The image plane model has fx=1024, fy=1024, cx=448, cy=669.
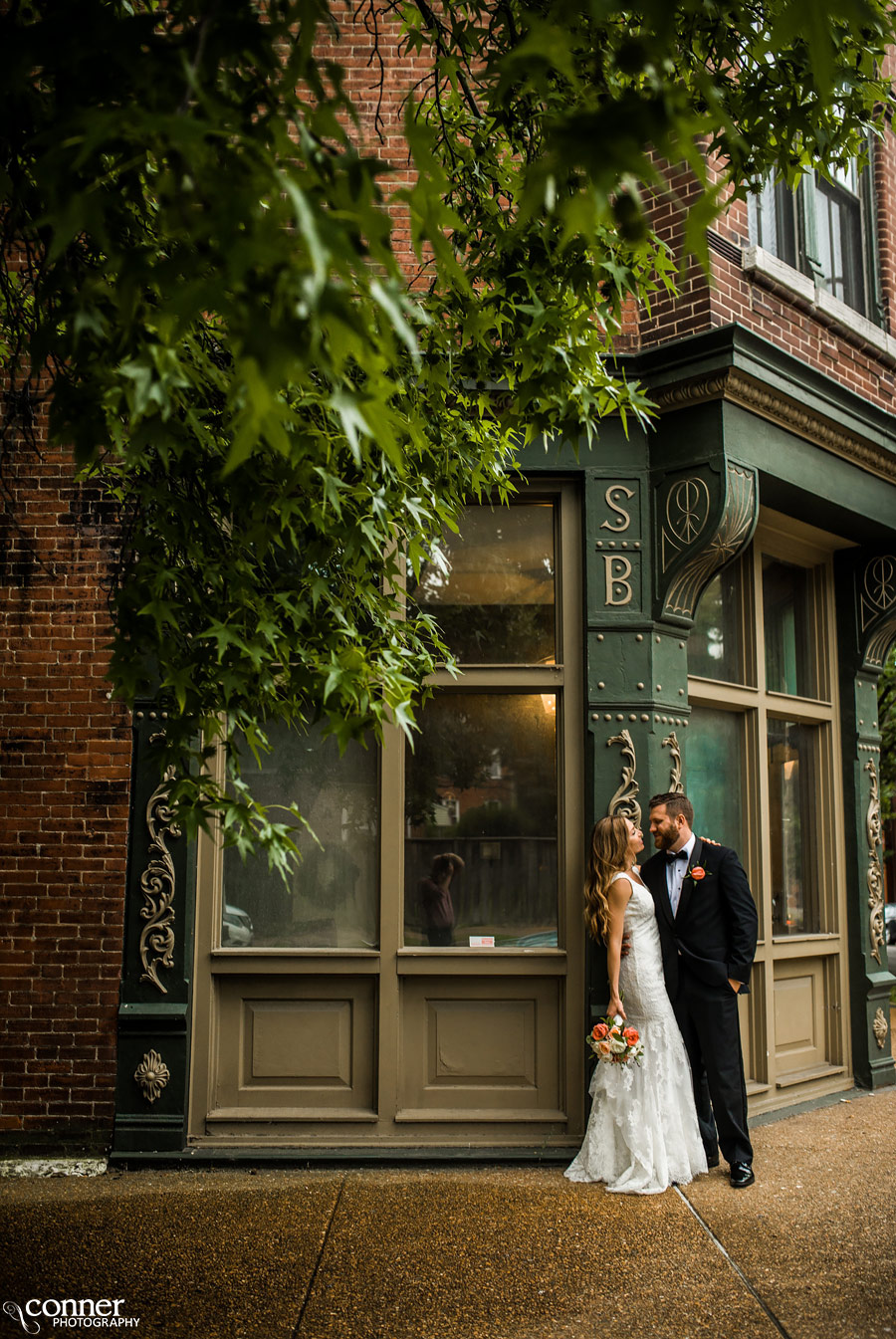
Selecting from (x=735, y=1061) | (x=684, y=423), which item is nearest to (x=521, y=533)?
(x=684, y=423)

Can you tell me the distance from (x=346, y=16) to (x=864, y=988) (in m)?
7.93

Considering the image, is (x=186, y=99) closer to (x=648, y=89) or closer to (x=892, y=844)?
(x=648, y=89)

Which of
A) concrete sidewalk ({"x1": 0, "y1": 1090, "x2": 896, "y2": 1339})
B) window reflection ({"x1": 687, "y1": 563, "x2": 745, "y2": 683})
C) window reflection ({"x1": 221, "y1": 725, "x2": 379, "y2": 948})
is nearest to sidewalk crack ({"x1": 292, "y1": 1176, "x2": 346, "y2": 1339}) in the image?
concrete sidewalk ({"x1": 0, "y1": 1090, "x2": 896, "y2": 1339})

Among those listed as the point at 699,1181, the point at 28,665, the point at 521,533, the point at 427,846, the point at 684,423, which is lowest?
the point at 699,1181

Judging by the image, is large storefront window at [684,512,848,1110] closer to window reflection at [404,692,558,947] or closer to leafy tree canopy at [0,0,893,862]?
window reflection at [404,692,558,947]

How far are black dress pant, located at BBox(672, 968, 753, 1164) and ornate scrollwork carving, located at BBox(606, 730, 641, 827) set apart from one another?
961 mm

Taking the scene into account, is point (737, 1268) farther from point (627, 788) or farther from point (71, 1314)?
point (71, 1314)

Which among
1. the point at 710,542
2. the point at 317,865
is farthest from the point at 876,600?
the point at 317,865

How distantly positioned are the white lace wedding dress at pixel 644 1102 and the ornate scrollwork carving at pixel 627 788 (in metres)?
0.47

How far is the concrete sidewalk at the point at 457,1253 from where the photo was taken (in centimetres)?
396

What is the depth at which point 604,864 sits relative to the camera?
5902mm

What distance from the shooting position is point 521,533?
21.9ft

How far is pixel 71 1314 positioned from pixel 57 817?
280cm

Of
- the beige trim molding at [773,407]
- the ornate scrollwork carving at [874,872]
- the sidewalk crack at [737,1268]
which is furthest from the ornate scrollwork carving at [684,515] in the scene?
the sidewalk crack at [737,1268]
